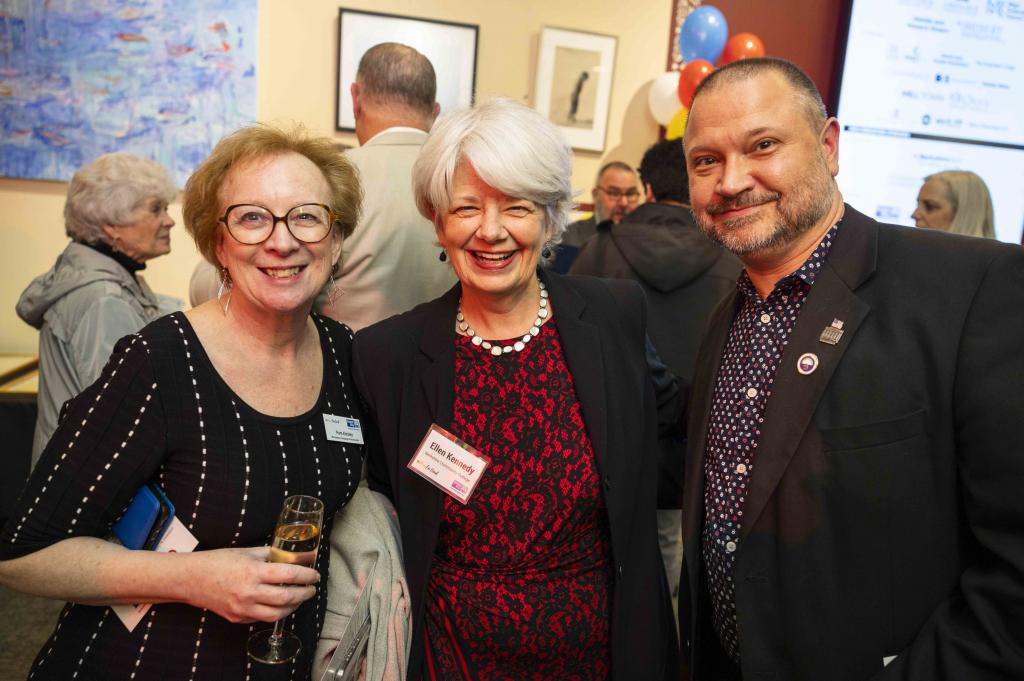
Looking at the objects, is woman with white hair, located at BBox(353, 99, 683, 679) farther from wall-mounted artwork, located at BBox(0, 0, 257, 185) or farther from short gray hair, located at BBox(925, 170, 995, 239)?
wall-mounted artwork, located at BBox(0, 0, 257, 185)

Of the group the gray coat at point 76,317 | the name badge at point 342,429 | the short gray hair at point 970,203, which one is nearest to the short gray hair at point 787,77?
the name badge at point 342,429

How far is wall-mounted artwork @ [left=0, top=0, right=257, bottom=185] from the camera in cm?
417

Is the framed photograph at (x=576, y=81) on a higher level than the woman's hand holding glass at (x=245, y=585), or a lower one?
higher

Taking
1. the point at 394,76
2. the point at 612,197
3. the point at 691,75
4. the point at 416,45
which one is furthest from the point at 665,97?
the point at 394,76

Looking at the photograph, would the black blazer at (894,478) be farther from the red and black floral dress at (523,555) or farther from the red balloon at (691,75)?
the red balloon at (691,75)

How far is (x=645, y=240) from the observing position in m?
2.94

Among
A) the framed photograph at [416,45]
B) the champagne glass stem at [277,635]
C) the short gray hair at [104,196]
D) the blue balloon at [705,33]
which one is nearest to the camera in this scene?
the champagne glass stem at [277,635]

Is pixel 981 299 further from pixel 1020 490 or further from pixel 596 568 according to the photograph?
pixel 596 568

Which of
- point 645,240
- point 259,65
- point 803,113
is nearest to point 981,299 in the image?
point 803,113

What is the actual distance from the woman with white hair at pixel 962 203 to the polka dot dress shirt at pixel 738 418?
119 inches

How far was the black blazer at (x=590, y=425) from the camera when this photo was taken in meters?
1.57

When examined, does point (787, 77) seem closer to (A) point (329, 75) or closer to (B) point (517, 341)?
(B) point (517, 341)

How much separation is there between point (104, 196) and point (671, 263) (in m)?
2.20

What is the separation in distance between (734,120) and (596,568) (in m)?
0.96
